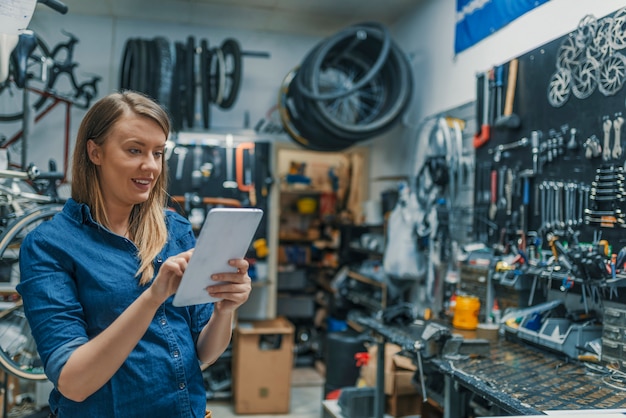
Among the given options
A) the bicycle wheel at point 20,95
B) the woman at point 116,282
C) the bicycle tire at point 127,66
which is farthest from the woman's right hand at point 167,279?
the bicycle tire at point 127,66

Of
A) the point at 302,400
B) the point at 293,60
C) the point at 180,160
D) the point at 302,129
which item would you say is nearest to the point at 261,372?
the point at 302,400

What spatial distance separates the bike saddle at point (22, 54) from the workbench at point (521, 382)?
2295 mm

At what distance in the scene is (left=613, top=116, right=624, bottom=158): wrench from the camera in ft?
8.00

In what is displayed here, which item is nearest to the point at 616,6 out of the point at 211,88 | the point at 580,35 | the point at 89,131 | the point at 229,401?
the point at 580,35

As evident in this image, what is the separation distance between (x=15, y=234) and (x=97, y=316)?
1.86m

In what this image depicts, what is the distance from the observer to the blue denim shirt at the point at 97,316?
1.13m

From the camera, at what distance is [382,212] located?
496 cm

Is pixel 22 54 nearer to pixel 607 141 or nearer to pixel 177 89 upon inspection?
pixel 177 89

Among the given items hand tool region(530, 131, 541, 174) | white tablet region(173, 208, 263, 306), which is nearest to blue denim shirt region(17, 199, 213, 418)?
white tablet region(173, 208, 263, 306)

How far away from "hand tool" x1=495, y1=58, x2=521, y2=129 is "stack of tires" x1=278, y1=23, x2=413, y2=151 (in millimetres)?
1135

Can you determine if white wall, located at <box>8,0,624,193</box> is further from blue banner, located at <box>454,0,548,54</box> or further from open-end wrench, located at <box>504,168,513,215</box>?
open-end wrench, located at <box>504,168,513,215</box>

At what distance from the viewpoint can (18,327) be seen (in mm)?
2973

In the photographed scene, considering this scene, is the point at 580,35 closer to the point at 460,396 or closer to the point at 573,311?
the point at 573,311

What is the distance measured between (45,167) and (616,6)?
4.49 metres
